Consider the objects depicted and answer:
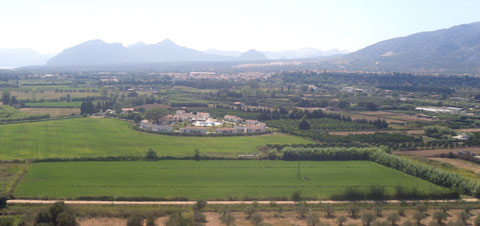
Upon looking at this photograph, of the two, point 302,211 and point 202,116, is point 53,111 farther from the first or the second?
point 302,211

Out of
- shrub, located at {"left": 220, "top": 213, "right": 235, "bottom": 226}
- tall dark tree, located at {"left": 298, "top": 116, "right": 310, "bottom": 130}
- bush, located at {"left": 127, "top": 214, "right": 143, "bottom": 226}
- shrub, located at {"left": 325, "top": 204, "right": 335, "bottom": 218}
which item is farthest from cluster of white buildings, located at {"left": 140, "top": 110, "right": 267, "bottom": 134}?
bush, located at {"left": 127, "top": 214, "right": 143, "bottom": 226}

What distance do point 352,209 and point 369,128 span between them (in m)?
28.6

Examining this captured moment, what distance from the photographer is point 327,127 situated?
4969 cm

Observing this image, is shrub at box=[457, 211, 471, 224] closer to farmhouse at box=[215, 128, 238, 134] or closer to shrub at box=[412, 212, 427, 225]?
shrub at box=[412, 212, 427, 225]

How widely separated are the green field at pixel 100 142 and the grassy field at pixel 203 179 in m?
3.59

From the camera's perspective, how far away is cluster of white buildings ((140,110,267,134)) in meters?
45.9

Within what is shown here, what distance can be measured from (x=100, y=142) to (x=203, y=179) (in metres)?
16.0

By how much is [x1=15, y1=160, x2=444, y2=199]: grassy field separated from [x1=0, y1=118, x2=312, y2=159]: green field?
11.8 feet

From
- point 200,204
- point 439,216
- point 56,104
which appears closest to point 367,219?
point 439,216

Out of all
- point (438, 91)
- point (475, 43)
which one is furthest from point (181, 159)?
point (475, 43)

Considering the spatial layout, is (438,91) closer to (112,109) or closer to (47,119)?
(112,109)

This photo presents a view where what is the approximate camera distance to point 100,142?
3941 cm

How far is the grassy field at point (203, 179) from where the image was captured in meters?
25.8

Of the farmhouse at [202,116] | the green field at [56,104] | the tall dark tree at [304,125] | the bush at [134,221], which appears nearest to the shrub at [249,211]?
the bush at [134,221]
